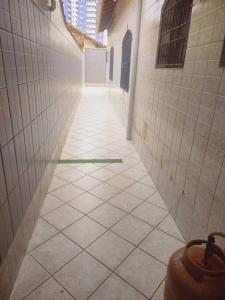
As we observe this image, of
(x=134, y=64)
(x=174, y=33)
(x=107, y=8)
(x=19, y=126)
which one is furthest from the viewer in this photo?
(x=107, y=8)

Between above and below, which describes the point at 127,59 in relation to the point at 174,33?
below

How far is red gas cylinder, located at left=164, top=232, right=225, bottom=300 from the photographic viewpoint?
906 millimetres

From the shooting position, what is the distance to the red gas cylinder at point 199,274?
91cm

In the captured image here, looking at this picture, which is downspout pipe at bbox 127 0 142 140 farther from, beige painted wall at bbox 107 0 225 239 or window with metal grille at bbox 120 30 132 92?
beige painted wall at bbox 107 0 225 239

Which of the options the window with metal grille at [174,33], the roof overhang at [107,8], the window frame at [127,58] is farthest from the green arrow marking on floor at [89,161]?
the roof overhang at [107,8]

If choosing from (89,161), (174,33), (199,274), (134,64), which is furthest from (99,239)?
(134,64)

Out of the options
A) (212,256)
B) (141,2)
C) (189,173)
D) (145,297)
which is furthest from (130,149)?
(212,256)

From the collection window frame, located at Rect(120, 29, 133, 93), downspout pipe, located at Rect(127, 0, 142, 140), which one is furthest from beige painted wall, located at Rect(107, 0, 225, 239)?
window frame, located at Rect(120, 29, 133, 93)

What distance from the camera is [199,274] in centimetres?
93

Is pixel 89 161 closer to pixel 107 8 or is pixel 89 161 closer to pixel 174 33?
pixel 174 33

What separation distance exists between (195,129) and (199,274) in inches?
43.1

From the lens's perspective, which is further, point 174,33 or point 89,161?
point 89,161

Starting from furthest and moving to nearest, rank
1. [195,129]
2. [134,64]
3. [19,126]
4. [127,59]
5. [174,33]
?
[127,59], [134,64], [174,33], [195,129], [19,126]

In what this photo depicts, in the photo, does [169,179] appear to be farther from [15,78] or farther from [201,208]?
[15,78]
